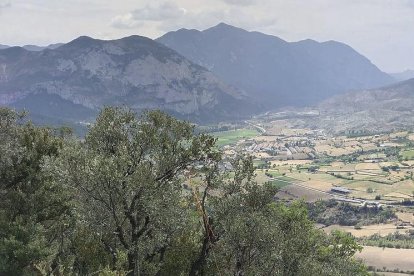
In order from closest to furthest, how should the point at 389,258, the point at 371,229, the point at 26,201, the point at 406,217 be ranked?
1. the point at 26,201
2. the point at 389,258
3. the point at 371,229
4. the point at 406,217

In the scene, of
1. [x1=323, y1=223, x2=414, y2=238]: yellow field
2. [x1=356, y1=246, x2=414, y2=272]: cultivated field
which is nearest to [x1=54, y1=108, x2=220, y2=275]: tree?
[x1=356, y1=246, x2=414, y2=272]: cultivated field

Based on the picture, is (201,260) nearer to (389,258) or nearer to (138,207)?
(138,207)

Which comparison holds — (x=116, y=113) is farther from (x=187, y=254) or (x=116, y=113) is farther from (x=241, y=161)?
(x=187, y=254)

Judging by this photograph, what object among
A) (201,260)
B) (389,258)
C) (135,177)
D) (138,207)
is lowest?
(389,258)

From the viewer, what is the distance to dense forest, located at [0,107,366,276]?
2877 centimetres

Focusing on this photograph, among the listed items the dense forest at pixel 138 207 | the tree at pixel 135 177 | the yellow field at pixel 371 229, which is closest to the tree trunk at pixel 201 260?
the dense forest at pixel 138 207

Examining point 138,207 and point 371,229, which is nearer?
point 138,207

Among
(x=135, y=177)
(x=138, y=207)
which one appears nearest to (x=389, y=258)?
(x=138, y=207)

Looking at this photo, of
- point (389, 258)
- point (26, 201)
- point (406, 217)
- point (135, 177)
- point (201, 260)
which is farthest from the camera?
point (406, 217)

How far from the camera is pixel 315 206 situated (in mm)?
166500

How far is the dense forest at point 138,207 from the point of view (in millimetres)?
28766

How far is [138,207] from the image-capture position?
2961 cm

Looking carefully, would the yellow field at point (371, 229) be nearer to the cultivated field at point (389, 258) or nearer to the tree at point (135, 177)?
the cultivated field at point (389, 258)

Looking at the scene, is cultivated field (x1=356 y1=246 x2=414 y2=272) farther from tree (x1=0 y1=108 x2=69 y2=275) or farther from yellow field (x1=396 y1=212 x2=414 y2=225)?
tree (x1=0 y1=108 x2=69 y2=275)
